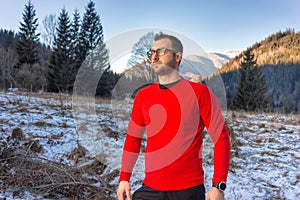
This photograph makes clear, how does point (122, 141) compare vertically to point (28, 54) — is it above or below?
below

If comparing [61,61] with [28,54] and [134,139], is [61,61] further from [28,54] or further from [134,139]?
[134,139]

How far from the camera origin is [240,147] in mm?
6379

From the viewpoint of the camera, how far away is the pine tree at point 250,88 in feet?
99.9

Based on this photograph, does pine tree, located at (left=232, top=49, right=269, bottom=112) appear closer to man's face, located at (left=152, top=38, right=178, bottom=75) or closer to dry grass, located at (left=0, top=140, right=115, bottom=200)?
dry grass, located at (left=0, top=140, right=115, bottom=200)

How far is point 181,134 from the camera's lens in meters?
1.65

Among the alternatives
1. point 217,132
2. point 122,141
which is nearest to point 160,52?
point 217,132

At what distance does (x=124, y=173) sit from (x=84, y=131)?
4.97 meters

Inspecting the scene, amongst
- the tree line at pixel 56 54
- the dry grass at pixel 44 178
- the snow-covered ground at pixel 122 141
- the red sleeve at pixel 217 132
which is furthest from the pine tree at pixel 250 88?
the red sleeve at pixel 217 132

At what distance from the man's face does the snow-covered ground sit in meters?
2.60

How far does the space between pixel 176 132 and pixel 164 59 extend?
0.52 m

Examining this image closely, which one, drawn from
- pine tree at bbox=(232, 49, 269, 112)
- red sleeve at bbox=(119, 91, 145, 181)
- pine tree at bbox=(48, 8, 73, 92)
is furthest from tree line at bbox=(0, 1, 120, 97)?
red sleeve at bbox=(119, 91, 145, 181)

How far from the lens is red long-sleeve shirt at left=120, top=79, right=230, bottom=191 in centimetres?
159

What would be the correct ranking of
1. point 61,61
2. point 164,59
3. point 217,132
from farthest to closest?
point 61,61
point 164,59
point 217,132

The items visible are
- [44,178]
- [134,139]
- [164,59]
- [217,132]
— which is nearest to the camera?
→ [217,132]
